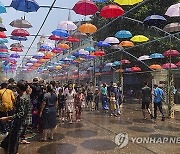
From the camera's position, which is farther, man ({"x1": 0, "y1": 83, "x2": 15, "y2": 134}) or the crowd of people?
man ({"x1": 0, "y1": 83, "x2": 15, "y2": 134})

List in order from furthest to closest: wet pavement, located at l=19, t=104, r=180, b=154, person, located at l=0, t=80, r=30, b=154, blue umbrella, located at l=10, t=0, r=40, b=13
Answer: blue umbrella, located at l=10, t=0, r=40, b=13
wet pavement, located at l=19, t=104, r=180, b=154
person, located at l=0, t=80, r=30, b=154

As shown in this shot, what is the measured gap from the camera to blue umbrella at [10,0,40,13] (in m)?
9.64

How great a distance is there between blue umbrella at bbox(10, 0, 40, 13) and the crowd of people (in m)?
2.85

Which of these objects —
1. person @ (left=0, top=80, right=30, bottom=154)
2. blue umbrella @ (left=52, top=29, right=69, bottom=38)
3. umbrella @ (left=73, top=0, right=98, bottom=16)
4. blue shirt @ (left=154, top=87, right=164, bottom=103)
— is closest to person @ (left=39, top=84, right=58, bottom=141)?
person @ (left=0, top=80, right=30, bottom=154)

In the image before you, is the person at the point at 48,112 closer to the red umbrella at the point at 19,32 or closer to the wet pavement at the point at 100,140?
the wet pavement at the point at 100,140

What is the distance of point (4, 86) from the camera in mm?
8375

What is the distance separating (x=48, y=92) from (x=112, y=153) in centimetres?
281

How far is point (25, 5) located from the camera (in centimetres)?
973

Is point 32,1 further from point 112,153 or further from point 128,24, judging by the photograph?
point 128,24

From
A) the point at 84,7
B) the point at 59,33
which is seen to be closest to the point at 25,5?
the point at 84,7

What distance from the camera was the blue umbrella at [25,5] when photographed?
9.64 m

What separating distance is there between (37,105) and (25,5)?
12.7 feet

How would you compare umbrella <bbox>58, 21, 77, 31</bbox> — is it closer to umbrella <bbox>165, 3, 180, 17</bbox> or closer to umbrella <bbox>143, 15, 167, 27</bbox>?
umbrella <bbox>143, 15, 167, 27</bbox>

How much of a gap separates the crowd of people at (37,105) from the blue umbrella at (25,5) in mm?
2847
